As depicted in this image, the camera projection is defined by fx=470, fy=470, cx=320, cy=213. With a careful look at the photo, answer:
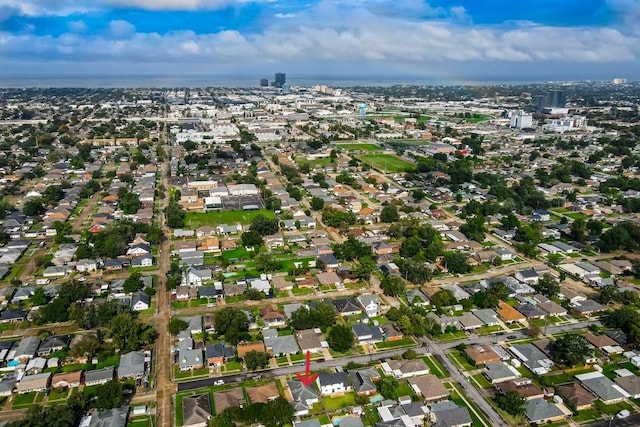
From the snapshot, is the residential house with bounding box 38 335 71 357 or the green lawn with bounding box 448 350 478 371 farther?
the residential house with bounding box 38 335 71 357

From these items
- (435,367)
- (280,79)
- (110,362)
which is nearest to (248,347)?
(110,362)

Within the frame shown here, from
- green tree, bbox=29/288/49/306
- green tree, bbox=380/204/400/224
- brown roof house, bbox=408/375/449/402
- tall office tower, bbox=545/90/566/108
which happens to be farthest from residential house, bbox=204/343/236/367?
tall office tower, bbox=545/90/566/108

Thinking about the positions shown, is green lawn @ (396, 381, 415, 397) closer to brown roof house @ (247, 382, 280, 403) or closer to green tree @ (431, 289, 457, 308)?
brown roof house @ (247, 382, 280, 403)

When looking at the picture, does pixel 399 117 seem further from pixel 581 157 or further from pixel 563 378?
pixel 563 378

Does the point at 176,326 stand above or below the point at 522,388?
above

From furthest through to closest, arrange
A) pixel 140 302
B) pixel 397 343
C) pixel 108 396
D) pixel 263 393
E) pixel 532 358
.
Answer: pixel 140 302 < pixel 397 343 < pixel 532 358 < pixel 263 393 < pixel 108 396

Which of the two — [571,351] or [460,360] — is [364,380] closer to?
[460,360]

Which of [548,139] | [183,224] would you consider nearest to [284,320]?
[183,224]
